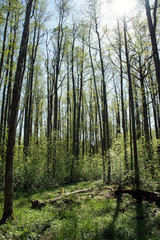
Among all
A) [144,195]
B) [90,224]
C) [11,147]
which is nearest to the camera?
[90,224]

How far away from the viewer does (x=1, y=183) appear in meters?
8.27

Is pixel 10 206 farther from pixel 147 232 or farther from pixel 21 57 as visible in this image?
pixel 21 57

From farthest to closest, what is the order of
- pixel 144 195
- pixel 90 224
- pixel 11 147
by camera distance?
pixel 144 195 → pixel 11 147 → pixel 90 224

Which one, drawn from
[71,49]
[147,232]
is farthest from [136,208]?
[71,49]

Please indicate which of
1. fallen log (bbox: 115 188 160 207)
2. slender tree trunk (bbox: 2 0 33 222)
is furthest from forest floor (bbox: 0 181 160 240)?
slender tree trunk (bbox: 2 0 33 222)

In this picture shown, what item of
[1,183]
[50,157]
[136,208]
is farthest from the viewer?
[50,157]

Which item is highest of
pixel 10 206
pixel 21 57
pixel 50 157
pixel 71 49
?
pixel 71 49

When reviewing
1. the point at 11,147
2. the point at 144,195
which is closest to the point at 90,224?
the point at 144,195

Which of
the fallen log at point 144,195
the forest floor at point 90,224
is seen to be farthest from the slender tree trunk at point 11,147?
the fallen log at point 144,195

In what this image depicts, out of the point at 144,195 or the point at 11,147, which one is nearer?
the point at 11,147

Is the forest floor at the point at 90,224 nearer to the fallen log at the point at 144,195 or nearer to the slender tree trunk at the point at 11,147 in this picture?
the fallen log at the point at 144,195

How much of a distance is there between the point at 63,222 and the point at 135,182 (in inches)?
216

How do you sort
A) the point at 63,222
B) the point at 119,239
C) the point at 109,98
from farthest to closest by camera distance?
the point at 109,98 → the point at 63,222 → the point at 119,239

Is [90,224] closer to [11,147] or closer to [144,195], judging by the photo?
[144,195]
